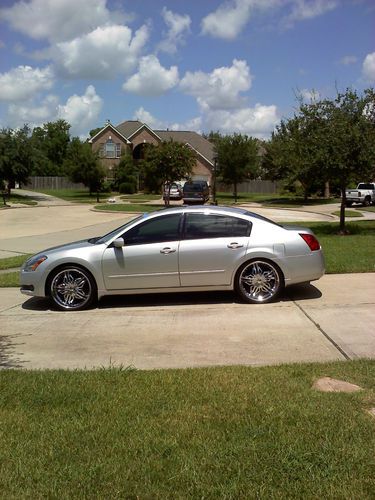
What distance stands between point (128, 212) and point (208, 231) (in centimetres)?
2667

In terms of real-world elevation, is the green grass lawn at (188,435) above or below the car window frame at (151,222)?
below

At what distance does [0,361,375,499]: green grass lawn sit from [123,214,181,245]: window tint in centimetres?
344

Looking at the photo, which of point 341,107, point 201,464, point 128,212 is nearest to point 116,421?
point 201,464

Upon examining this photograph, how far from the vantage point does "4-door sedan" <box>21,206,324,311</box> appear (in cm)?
786

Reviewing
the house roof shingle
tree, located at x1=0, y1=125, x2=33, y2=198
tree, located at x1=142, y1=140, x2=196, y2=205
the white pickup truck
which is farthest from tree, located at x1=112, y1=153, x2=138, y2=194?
the white pickup truck

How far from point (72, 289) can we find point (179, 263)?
1.58 metres

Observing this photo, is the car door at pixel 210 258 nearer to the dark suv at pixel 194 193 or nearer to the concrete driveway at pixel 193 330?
the concrete driveway at pixel 193 330

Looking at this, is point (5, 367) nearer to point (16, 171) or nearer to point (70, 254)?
point (70, 254)

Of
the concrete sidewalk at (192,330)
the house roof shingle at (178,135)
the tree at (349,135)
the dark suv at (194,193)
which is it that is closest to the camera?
the concrete sidewalk at (192,330)

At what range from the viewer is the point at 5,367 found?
17.1 feet

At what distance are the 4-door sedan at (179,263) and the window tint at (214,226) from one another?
0.01 metres

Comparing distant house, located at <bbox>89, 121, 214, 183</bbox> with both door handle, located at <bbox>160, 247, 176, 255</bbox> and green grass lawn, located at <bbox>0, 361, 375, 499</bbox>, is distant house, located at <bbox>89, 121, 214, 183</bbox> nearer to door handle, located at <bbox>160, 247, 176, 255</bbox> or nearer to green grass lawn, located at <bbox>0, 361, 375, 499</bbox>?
door handle, located at <bbox>160, 247, 176, 255</bbox>

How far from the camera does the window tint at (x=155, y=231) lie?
800 cm

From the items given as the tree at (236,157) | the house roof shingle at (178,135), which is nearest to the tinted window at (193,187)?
the tree at (236,157)
